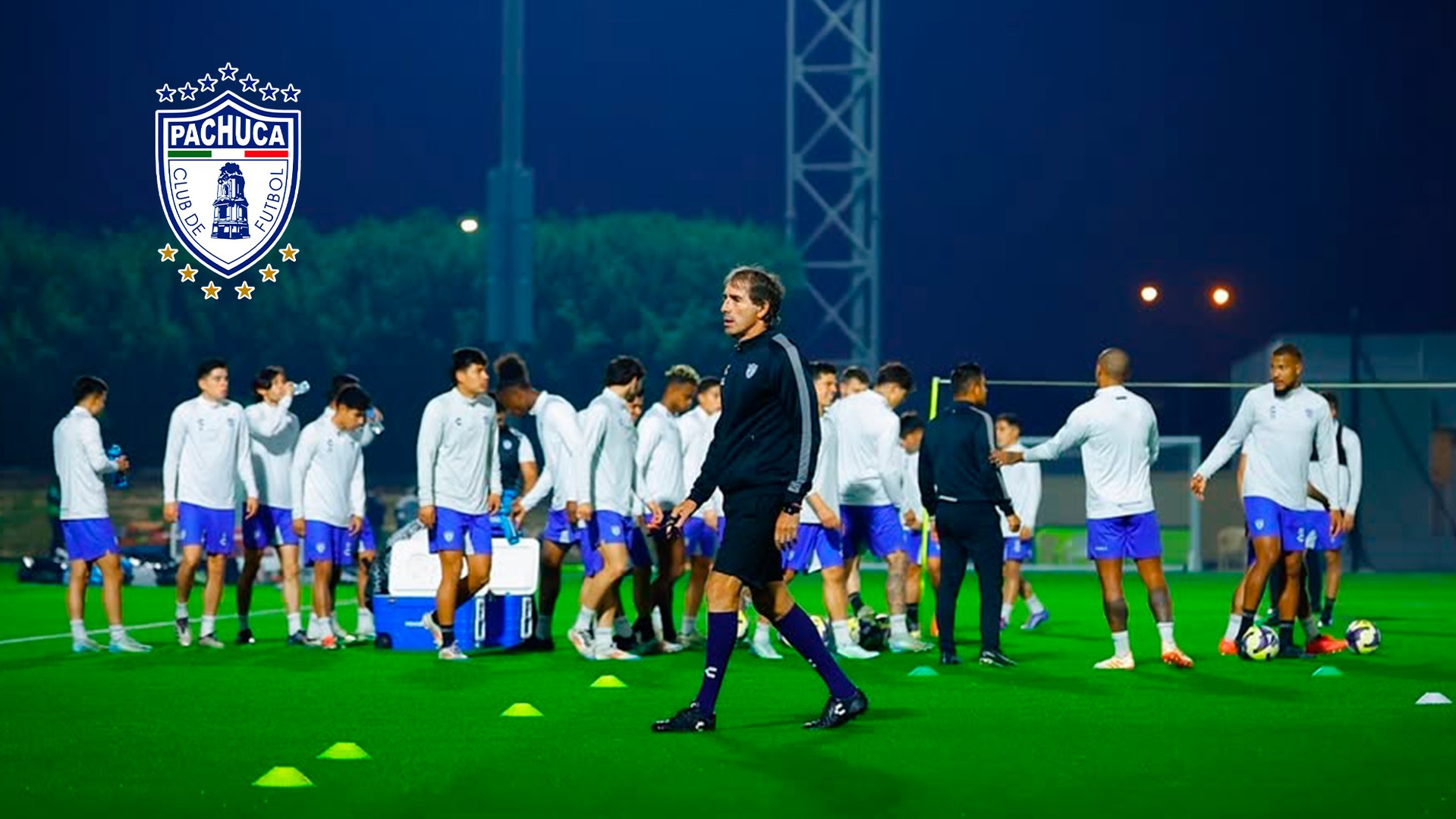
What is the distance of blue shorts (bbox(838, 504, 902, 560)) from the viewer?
16609 millimetres

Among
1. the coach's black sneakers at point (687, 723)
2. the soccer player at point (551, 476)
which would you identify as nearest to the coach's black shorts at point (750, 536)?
the coach's black sneakers at point (687, 723)

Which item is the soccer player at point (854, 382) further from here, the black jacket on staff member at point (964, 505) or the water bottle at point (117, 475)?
the water bottle at point (117, 475)

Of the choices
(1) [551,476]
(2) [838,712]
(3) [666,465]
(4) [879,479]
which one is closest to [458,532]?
(1) [551,476]

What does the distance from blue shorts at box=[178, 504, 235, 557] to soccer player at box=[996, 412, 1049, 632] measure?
6764 mm

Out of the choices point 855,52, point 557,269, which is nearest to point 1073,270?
point 557,269

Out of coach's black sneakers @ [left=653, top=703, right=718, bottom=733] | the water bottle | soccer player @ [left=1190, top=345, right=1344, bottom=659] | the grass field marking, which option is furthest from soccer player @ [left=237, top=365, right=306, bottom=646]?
coach's black sneakers @ [left=653, top=703, right=718, bottom=733]

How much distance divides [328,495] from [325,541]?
0.38m

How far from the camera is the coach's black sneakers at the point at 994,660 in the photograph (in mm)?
14852

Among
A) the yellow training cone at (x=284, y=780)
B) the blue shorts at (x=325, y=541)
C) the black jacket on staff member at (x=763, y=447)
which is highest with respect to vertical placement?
the black jacket on staff member at (x=763, y=447)

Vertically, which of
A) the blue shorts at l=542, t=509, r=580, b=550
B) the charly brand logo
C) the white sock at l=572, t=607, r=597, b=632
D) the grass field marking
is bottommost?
the grass field marking

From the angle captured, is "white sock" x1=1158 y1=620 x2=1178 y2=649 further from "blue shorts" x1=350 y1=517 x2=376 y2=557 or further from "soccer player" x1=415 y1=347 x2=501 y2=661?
"blue shorts" x1=350 y1=517 x2=376 y2=557

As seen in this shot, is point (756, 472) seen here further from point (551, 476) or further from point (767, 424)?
point (551, 476)

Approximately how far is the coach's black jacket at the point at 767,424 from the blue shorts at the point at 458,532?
5.02 metres

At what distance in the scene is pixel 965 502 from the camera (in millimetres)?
15086
